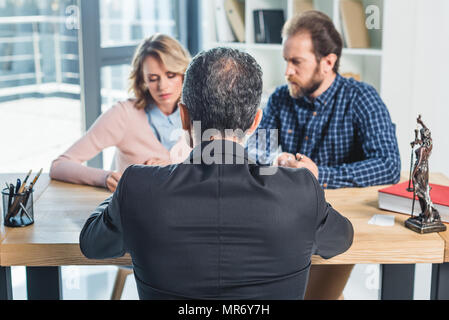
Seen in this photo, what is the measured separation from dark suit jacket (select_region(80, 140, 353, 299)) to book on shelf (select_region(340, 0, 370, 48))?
213 cm

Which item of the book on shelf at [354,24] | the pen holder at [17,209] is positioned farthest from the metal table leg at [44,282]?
the book on shelf at [354,24]

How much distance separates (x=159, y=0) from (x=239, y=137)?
9.92ft

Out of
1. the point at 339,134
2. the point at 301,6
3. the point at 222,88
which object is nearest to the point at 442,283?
the point at 339,134

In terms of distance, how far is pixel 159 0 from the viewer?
155 inches

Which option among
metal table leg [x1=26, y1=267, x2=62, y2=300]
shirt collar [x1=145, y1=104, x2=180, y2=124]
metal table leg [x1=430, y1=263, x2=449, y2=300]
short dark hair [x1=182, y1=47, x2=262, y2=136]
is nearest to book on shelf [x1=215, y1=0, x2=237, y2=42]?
shirt collar [x1=145, y1=104, x2=180, y2=124]

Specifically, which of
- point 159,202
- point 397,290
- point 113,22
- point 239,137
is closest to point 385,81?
point 397,290

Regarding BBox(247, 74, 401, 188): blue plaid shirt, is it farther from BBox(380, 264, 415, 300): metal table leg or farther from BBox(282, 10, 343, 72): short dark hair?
BBox(380, 264, 415, 300): metal table leg

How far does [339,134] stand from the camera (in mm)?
2219

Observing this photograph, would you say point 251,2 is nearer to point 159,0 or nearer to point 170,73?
point 159,0

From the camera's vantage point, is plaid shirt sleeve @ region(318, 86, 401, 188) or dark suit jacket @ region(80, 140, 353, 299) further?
plaid shirt sleeve @ region(318, 86, 401, 188)

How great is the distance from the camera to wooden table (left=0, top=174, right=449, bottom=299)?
1391 millimetres

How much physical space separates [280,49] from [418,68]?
834mm

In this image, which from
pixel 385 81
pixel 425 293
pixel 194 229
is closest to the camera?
pixel 194 229

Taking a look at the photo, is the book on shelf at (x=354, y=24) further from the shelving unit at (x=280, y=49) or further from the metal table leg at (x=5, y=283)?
the metal table leg at (x=5, y=283)
